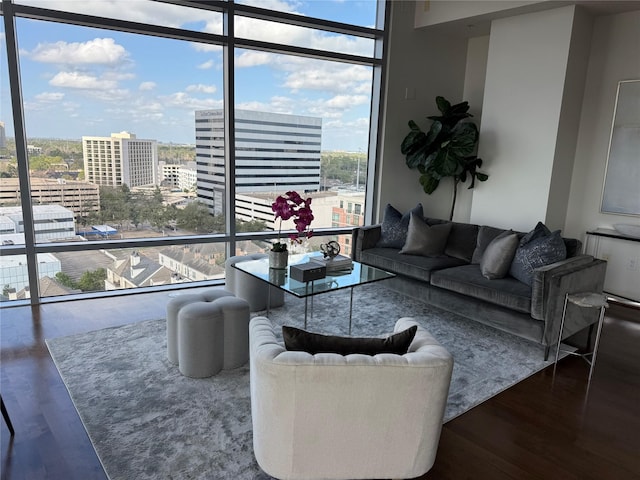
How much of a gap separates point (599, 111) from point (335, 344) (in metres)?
4.77

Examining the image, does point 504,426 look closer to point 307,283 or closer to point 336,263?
point 307,283

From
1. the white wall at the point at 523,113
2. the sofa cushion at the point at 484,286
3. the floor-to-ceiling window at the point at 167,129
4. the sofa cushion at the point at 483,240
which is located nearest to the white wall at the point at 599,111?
the white wall at the point at 523,113

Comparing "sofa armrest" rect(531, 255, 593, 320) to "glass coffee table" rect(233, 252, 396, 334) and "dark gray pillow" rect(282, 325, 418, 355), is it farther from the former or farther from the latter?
"dark gray pillow" rect(282, 325, 418, 355)

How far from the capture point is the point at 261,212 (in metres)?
5.28

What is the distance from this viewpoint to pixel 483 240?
4.53m

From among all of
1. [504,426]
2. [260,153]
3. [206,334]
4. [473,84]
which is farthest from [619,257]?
[206,334]

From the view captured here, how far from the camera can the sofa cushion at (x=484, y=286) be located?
11.7 ft

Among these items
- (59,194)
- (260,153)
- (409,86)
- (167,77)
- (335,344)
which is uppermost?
(409,86)

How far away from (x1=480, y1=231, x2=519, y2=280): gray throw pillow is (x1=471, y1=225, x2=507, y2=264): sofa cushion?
470 mm

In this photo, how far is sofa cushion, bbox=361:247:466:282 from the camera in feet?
14.2

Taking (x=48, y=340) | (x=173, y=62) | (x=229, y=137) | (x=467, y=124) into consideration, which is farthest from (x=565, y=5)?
(x=48, y=340)

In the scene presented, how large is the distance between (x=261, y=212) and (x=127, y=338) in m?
2.25

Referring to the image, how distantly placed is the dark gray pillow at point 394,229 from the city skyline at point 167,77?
1310 mm

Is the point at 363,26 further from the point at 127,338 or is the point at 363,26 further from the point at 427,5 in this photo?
the point at 127,338
